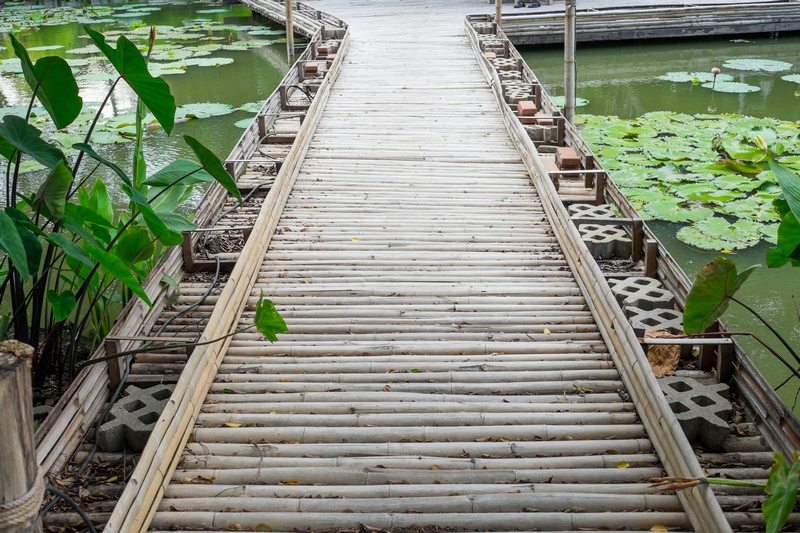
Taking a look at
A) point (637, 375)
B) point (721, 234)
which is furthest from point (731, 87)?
point (637, 375)

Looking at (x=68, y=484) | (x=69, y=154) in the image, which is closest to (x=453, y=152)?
(x=68, y=484)

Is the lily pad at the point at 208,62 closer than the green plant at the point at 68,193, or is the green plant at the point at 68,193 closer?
the green plant at the point at 68,193

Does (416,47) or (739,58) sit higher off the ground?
(416,47)

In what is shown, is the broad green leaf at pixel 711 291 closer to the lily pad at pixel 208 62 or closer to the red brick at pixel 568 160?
the red brick at pixel 568 160

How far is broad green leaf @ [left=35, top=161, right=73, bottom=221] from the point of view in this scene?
2.52 metres

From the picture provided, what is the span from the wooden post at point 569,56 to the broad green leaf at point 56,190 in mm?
5063

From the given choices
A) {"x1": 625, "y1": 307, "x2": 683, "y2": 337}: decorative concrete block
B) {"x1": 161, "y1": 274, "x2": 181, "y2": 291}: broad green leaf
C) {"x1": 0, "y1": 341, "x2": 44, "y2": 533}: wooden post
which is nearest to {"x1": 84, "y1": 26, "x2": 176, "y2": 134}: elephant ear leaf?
{"x1": 161, "y1": 274, "x2": 181, "y2": 291}: broad green leaf

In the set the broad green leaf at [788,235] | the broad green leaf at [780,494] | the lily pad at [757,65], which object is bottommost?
the lily pad at [757,65]

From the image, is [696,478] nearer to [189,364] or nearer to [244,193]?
[189,364]

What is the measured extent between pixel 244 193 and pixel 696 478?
11.4 ft

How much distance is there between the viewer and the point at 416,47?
9.41 m

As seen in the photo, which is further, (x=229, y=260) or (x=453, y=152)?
(x=453, y=152)

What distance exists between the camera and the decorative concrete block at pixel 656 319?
302 cm

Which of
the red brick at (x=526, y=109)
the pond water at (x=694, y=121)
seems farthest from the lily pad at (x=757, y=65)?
the red brick at (x=526, y=109)
